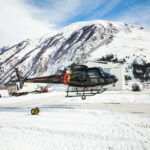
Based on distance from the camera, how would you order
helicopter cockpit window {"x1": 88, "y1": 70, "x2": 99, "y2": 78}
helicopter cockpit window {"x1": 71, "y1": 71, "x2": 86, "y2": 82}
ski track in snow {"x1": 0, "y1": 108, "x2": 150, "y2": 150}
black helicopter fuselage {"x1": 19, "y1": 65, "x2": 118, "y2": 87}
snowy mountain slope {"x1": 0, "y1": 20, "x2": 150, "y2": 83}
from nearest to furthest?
ski track in snow {"x1": 0, "y1": 108, "x2": 150, "y2": 150}
black helicopter fuselage {"x1": 19, "y1": 65, "x2": 118, "y2": 87}
helicopter cockpit window {"x1": 88, "y1": 70, "x2": 99, "y2": 78}
helicopter cockpit window {"x1": 71, "y1": 71, "x2": 86, "y2": 82}
snowy mountain slope {"x1": 0, "y1": 20, "x2": 150, "y2": 83}

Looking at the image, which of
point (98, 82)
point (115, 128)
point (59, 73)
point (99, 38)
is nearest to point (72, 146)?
point (115, 128)

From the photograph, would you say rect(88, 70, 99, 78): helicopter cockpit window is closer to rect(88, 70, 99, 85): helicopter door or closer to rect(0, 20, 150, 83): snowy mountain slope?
rect(88, 70, 99, 85): helicopter door

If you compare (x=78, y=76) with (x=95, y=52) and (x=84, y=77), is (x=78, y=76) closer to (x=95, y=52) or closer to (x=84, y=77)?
(x=84, y=77)

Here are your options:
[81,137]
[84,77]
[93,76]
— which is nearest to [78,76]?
[84,77]

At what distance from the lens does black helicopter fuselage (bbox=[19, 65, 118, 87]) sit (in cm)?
1062

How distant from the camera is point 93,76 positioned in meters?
10.9

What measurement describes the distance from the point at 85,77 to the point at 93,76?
0.66m

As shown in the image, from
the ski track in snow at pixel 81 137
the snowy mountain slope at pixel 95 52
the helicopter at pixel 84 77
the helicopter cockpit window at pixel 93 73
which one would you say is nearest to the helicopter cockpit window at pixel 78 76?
the helicopter at pixel 84 77

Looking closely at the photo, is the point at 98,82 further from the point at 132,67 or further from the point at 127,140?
the point at 132,67

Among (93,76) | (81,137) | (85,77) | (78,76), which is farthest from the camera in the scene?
(78,76)

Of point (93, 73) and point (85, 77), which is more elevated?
point (93, 73)

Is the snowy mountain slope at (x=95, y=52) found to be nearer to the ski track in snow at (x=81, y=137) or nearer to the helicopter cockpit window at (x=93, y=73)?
the helicopter cockpit window at (x=93, y=73)

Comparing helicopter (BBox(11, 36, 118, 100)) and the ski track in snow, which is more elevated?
helicopter (BBox(11, 36, 118, 100))

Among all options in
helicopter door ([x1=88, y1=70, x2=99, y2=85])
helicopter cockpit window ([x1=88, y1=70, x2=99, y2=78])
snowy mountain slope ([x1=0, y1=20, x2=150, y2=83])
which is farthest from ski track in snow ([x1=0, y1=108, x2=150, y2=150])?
snowy mountain slope ([x1=0, y1=20, x2=150, y2=83])
